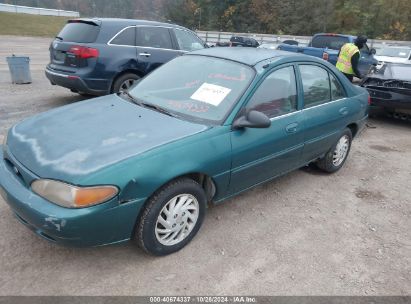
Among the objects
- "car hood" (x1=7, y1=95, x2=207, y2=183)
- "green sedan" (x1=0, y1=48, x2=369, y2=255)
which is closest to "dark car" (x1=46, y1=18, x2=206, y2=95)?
"green sedan" (x1=0, y1=48, x2=369, y2=255)

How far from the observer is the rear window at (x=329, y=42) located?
13348 millimetres

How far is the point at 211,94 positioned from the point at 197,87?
0.22 m

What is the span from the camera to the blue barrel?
8.53m

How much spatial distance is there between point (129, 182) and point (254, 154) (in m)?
1.30

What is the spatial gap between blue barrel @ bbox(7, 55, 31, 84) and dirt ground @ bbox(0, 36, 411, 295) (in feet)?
20.5

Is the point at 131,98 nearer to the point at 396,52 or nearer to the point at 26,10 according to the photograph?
the point at 396,52

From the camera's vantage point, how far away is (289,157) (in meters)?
3.79

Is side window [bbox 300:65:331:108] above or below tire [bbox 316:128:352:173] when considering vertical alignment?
above

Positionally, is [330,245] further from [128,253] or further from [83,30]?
[83,30]

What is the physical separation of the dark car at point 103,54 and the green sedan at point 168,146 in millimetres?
2822

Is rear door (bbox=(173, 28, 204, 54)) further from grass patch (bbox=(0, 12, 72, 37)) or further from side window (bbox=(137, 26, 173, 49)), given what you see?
grass patch (bbox=(0, 12, 72, 37))

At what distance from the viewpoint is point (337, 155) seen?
15.5ft

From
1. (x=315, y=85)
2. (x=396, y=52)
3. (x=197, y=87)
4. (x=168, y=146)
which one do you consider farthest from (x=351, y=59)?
(x=396, y=52)

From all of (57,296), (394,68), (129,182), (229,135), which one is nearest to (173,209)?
(129,182)
